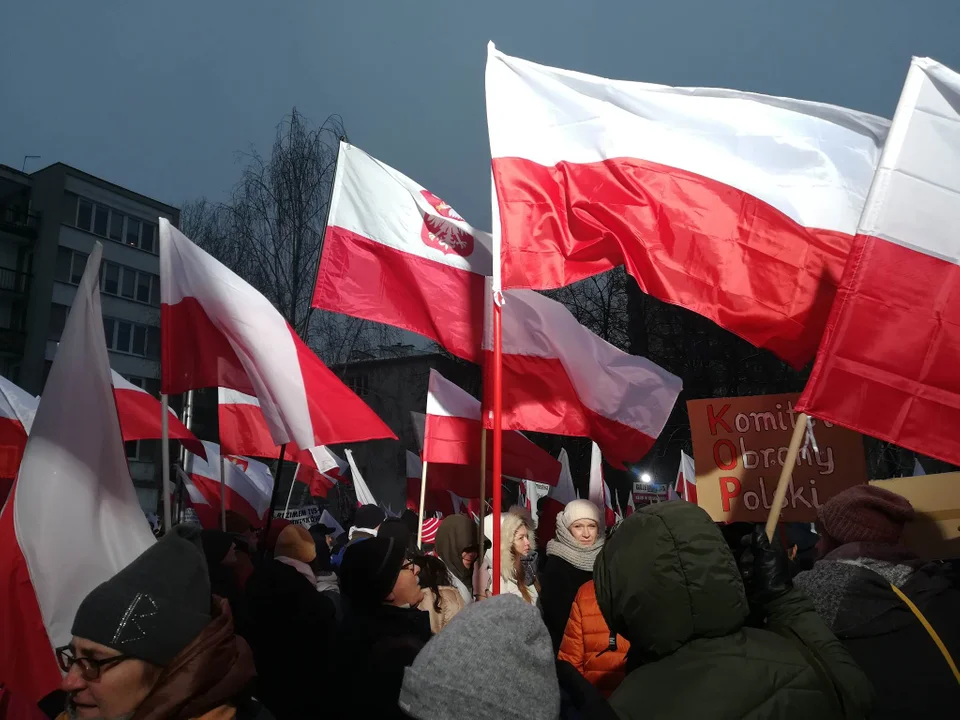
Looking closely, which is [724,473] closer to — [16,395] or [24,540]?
[24,540]

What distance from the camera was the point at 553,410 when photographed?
649cm

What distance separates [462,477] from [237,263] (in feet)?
57.4

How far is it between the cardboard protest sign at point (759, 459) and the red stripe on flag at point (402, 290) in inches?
71.0

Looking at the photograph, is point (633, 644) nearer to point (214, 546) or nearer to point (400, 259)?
point (214, 546)

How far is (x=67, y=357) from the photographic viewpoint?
4.05 metres

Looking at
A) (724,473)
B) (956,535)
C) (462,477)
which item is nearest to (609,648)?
(724,473)

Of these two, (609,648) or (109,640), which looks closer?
(109,640)

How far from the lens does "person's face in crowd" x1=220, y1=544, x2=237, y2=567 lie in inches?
180

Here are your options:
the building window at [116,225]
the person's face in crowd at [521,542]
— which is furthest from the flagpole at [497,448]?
the building window at [116,225]

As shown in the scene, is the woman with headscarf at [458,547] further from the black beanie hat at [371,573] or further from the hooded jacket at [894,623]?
Answer: the hooded jacket at [894,623]

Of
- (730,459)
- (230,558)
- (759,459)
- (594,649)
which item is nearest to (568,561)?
(594,649)

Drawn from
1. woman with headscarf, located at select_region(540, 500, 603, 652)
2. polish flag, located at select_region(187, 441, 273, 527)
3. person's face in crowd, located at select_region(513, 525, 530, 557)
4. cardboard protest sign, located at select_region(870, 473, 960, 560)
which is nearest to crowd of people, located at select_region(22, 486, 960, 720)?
woman with headscarf, located at select_region(540, 500, 603, 652)

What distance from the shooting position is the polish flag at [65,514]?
3.43 m

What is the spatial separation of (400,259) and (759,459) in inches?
116
